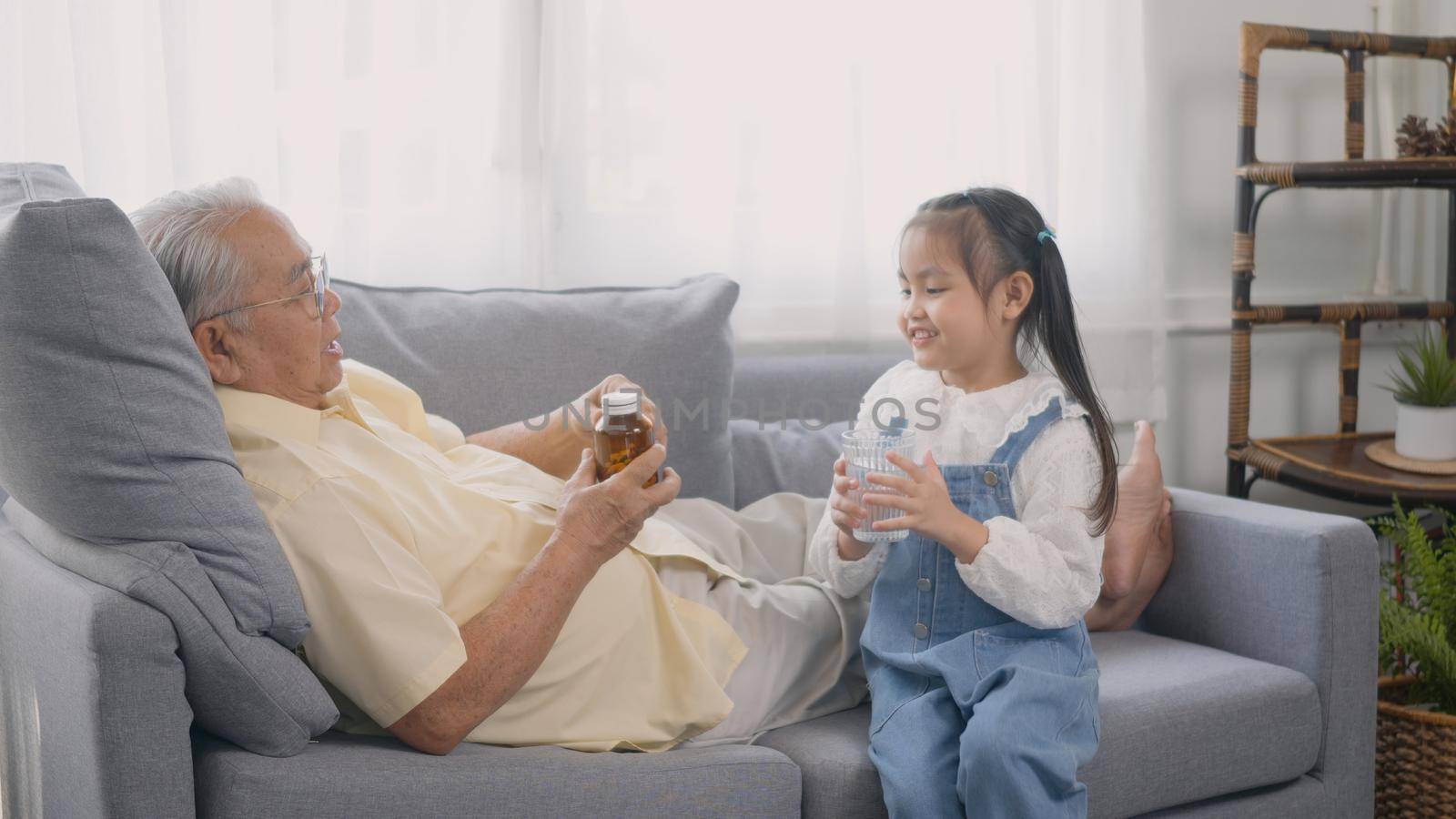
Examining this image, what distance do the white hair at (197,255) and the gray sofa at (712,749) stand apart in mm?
335

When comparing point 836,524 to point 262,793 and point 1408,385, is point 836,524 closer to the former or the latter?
point 262,793

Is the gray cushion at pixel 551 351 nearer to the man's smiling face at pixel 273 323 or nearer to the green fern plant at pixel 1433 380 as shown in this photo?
the man's smiling face at pixel 273 323

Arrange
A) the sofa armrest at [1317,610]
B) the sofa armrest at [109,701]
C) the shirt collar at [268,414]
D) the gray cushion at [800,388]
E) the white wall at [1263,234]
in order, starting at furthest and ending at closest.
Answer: the white wall at [1263,234] < the gray cushion at [800,388] < the sofa armrest at [1317,610] < the shirt collar at [268,414] < the sofa armrest at [109,701]

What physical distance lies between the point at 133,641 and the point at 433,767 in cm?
32

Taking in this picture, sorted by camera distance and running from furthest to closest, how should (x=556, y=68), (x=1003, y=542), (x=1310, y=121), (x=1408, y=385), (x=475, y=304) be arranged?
(x=1310, y=121) → (x=1408, y=385) → (x=556, y=68) → (x=475, y=304) → (x=1003, y=542)

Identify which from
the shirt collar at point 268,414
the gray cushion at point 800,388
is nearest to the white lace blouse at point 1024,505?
the gray cushion at point 800,388

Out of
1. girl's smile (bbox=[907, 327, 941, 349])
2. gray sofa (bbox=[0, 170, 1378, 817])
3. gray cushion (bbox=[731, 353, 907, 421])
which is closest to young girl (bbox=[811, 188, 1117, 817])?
girl's smile (bbox=[907, 327, 941, 349])

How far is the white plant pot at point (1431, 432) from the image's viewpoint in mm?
2611

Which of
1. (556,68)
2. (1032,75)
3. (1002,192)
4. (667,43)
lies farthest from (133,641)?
(1032,75)

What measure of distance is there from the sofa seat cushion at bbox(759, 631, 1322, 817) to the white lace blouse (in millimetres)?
201

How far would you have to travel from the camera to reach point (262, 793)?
119 cm

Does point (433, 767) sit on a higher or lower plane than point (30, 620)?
lower

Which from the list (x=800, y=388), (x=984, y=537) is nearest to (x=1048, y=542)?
(x=984, y=537)

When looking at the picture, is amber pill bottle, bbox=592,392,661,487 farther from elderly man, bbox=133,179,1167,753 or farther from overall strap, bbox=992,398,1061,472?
overall strap, bbox=992,398,1061,472
